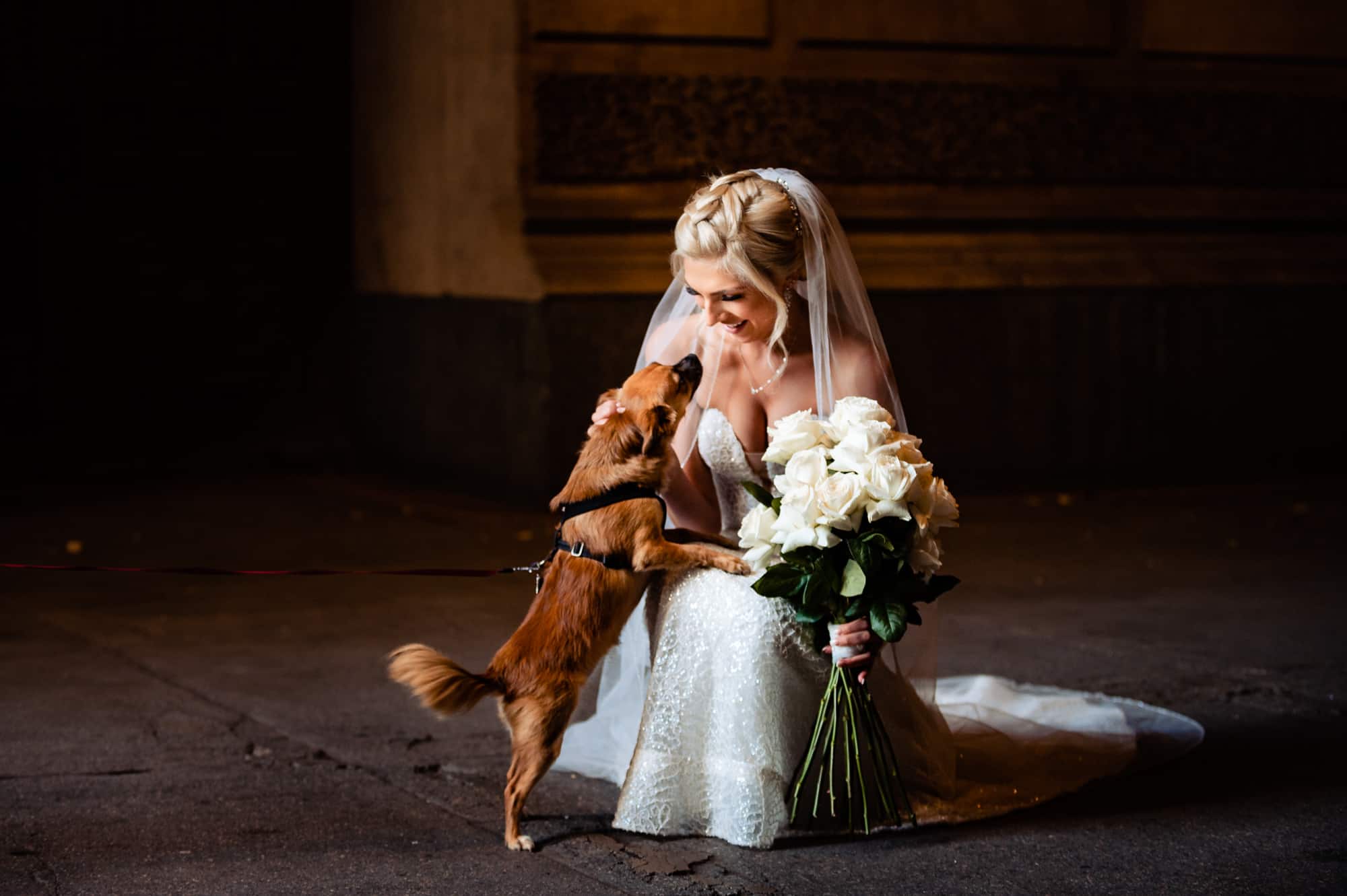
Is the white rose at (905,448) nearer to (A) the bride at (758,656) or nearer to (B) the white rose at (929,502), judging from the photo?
(B) the white rose at (929,502)

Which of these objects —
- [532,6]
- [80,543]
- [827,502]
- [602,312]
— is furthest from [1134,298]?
[827,502]

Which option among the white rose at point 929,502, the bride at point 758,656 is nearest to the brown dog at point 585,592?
the bride at point 758,656

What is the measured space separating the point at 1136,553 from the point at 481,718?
12.0 ft

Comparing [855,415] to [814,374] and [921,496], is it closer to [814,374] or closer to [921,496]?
[921,496]

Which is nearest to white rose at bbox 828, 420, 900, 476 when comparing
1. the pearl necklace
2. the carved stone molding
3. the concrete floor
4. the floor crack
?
the pearl necklace

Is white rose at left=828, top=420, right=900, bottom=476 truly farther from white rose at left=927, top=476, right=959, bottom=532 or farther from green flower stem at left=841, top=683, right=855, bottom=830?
green flower stem at left=841, top=683, right=855, bottom=830

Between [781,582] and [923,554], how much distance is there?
317mm

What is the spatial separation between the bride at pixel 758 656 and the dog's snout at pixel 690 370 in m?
0.20

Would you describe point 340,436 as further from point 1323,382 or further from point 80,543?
point 1323,382

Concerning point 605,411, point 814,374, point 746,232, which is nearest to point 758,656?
point 605,411

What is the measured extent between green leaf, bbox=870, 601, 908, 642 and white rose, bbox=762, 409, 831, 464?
0.38 meters

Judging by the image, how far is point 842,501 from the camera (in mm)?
3670

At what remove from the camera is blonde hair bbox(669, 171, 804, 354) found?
418 cm

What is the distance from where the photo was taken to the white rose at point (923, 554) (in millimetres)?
3734
